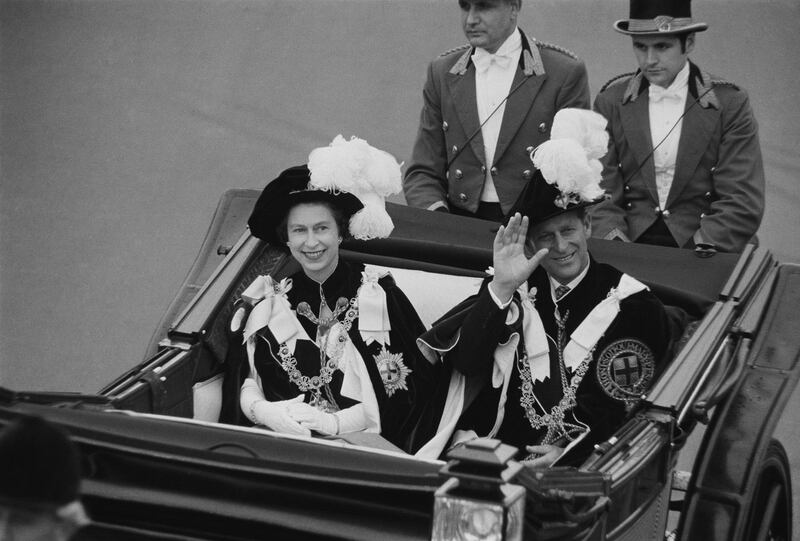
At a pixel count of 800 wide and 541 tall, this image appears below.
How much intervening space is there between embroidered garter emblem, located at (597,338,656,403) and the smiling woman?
1.61 ft

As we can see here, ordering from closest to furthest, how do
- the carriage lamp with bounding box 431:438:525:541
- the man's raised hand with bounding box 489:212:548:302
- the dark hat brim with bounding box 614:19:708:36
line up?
the carriage lamp with bounding box 431:438:525:541 → the man's raised hand with bounding box 489:212:548:302 → the dark hat brim with bounding box 614:19:708:36

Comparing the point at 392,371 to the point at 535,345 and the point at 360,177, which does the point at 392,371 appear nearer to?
the point at 535,345

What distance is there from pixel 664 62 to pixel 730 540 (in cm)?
186

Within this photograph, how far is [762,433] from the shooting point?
350cm

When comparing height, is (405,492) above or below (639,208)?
below

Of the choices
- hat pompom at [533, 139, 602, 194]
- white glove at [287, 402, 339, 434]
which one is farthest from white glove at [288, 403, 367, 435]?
hat pompom at [533, 139, 602, 194]

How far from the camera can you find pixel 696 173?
4613 millimetres

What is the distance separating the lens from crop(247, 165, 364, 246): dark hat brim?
3.84 metres

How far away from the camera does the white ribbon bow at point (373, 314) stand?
3834mm

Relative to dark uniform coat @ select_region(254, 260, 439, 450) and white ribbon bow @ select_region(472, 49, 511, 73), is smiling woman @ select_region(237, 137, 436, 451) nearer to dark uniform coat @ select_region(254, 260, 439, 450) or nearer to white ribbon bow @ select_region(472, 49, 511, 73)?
dark uniform coat @ select_region(254, 260, 439, 450)

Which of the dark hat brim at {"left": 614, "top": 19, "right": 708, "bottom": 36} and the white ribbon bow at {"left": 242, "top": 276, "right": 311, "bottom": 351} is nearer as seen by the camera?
the white ribbon bow at {"left": 242, "top": 276, "right": 311, "bottom": 351}

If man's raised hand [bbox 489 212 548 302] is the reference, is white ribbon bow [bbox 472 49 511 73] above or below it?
above

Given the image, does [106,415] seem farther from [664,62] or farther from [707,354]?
[664,62]

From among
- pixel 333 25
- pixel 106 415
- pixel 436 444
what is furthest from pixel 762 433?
pixel 333 25
